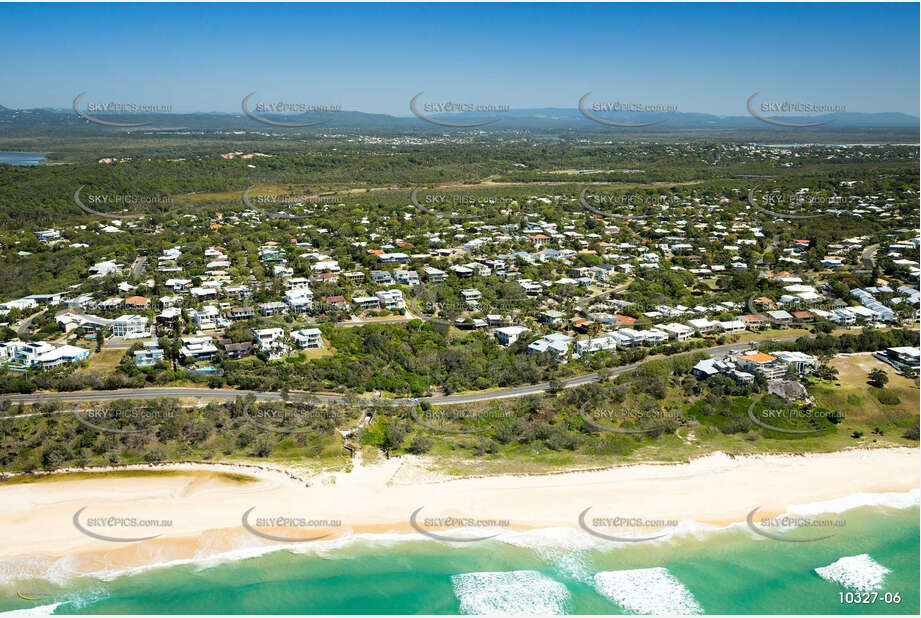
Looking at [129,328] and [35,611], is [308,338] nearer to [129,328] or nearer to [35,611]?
[129,328]

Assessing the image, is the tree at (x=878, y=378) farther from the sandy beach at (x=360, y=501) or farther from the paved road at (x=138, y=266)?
the paved road at (x=138, y=266)

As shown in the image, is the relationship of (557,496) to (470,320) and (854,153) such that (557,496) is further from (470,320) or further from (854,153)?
(854,153)

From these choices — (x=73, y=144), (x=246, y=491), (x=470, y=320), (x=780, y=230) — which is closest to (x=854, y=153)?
(x=780, y=230)

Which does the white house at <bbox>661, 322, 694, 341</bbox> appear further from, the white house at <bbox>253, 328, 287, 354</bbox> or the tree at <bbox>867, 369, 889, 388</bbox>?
the white house at <bbox>253, 328, 287, 354</bbox>

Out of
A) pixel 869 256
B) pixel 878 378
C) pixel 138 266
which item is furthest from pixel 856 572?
pixel 138 266

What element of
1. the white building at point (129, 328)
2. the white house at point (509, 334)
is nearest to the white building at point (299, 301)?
the white building at point (129, 328)
